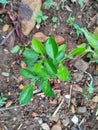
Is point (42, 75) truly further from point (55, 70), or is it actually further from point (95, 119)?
point (95, 119)

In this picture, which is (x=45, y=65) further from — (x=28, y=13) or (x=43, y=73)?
(x=28, y=13)

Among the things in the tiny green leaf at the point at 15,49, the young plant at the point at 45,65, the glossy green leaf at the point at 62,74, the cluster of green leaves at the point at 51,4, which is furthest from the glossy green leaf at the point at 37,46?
the cluster of green leaves at the point at 51,4

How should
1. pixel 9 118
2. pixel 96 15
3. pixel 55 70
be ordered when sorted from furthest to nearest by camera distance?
pixel 96 15 < pixel 9 118 < pixel 55 70

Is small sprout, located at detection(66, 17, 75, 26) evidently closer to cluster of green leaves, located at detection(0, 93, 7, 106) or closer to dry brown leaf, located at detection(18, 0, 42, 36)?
dry brown leaf, located at detection(18, 0, 42, 36)

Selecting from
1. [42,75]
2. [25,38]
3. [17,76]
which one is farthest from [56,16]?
[42,75]

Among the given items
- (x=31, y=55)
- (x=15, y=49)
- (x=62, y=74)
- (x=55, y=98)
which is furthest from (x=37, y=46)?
(x=55, y=98)

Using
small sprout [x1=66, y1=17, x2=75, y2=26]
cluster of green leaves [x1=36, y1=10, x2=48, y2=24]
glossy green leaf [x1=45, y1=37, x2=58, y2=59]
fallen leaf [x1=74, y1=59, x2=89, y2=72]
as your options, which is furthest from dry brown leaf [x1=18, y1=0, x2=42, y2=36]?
glossy green leaf [x1=45, y1=37, x2=58, y2=59]

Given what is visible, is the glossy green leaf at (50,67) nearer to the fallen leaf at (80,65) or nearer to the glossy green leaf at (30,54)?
the glossy green leaf at (30,54)
